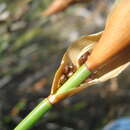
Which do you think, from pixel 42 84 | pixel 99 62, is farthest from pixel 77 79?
pixel 42 84

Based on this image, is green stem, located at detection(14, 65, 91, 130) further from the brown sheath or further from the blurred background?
the blurred background

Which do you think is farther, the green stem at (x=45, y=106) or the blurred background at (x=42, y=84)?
the blurred background at (x=42, y=84)

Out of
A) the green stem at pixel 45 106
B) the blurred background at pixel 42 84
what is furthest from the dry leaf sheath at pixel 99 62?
the blurred background at pixel 42 84

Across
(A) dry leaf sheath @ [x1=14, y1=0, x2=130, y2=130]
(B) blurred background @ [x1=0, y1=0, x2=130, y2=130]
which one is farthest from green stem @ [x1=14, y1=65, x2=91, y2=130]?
(B) blurred background @ [x1=0, y1=0, x2=130, y2=130]

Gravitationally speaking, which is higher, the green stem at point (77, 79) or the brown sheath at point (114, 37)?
the brown sheath at point (114, 37)

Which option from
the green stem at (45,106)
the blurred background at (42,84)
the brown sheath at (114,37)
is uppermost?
the blurred background at (42,84)

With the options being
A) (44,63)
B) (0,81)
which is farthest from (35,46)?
(0,81)

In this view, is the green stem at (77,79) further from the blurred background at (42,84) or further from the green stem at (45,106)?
the blurred background at (42,84)
